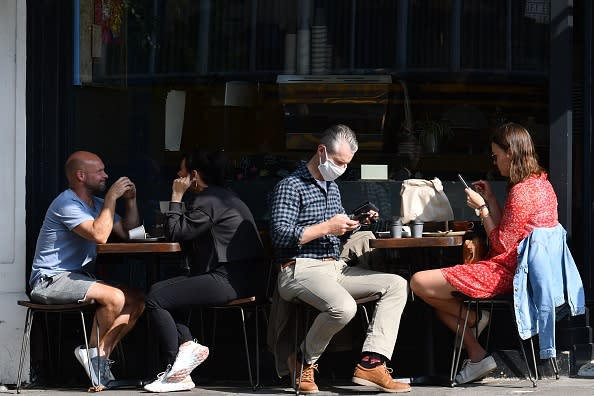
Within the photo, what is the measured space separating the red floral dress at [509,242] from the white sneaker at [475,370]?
0.43 m

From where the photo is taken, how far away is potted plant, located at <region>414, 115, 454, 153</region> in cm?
841

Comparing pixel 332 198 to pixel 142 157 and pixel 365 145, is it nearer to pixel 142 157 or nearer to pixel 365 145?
pixel 365 145

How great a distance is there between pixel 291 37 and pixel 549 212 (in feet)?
6.68

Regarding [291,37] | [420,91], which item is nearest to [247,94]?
[291,37]

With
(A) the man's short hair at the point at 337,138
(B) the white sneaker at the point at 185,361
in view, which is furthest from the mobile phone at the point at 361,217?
(B) the white sneaker at the point at 185,361

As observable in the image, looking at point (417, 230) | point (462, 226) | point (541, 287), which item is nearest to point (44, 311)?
point (417, 230)

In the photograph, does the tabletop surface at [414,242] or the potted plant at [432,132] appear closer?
the tabletop surface at [414,242]

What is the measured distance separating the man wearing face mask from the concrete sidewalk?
0.64 ft

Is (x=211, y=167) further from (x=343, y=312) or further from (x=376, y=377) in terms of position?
(x=376, y=377)

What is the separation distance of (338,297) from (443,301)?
0.68 meters

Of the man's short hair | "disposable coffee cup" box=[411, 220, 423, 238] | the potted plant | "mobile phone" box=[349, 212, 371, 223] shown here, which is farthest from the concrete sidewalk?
the potted plant

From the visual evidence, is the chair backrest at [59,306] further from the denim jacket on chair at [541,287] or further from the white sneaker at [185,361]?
the denim jacket on chair at [541,287]

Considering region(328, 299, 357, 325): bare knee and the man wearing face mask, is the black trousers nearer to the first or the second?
the man wearing face mask

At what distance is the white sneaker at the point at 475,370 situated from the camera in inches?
302
